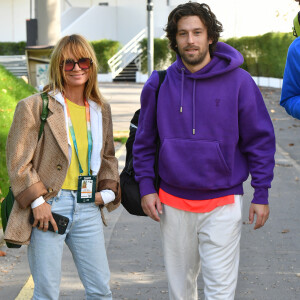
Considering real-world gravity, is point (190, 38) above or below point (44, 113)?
above

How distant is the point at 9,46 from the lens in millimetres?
49156

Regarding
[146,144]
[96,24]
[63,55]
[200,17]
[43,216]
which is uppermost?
[96,24]

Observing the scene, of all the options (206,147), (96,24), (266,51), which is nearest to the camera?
(206,147)

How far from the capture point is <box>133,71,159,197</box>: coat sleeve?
12.9 feet

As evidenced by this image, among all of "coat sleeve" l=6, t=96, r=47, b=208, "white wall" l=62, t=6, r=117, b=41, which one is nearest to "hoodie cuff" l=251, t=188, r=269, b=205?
"coat sleeve" l=6, t=96, r=47, b=208

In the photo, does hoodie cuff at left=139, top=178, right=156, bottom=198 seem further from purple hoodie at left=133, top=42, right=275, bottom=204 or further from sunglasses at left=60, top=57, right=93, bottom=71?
sunglasses at left=60, top=57, right=93, bottom=71

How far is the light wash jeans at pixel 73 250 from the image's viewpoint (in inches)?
150

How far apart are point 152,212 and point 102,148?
451mm

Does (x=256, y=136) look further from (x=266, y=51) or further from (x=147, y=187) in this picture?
(x=266, y=51)

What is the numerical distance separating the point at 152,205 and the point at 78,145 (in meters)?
0.52

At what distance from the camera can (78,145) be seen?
389 centimetres

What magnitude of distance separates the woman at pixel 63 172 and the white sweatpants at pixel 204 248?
0.37 metres

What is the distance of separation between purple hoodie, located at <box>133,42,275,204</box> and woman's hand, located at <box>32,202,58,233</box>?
0.65 meters

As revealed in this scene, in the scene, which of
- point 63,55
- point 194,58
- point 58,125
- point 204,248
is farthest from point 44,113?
point 204,248
